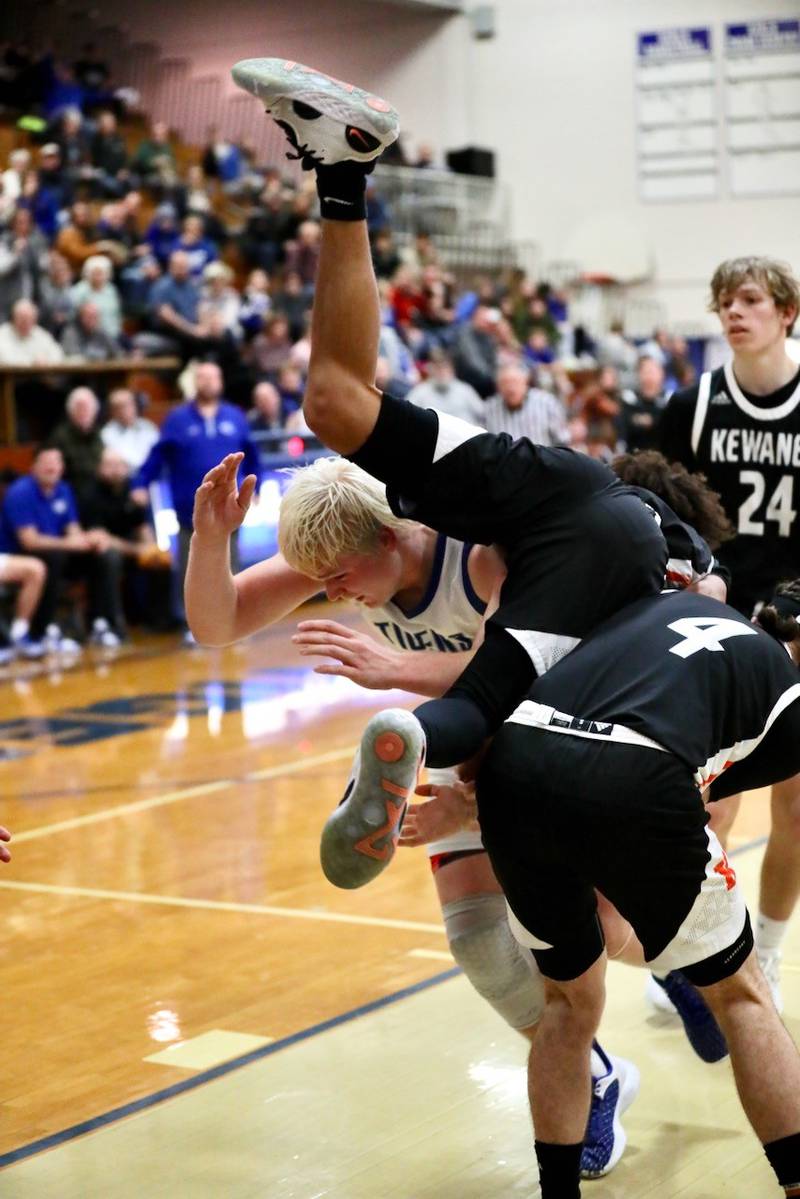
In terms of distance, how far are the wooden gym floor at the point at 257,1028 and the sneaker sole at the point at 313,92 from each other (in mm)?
2161

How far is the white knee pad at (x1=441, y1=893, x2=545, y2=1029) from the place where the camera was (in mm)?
3600

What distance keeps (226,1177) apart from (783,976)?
1.98 m

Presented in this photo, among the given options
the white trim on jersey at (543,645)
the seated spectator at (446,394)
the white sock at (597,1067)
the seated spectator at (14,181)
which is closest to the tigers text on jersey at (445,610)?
the white trim on jersey at (543,645)

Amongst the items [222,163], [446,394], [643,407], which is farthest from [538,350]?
[446,394]

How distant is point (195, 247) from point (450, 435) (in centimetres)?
1473

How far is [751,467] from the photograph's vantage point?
4891 mm

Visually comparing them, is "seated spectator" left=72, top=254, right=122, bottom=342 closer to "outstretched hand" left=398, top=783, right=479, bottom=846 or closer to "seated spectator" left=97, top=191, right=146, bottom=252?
"seated spectator" left=97, top=191, right=146, bottom=252

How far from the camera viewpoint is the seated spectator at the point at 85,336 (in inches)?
547

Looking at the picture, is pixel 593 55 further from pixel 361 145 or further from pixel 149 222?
pixel 361 145

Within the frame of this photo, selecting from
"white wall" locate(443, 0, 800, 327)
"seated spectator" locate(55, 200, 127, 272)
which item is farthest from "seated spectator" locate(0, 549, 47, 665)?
"white wall" locate(443, 0, 800, 327)

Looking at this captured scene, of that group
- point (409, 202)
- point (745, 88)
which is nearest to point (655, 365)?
point (409, 202)

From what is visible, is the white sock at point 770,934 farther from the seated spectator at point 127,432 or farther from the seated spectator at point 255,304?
the seated spectator at point 255,304

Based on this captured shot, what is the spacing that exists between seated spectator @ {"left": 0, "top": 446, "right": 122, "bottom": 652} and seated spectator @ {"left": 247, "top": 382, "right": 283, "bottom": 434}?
220cm

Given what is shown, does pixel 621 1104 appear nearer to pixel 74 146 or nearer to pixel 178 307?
pixel 178 307
